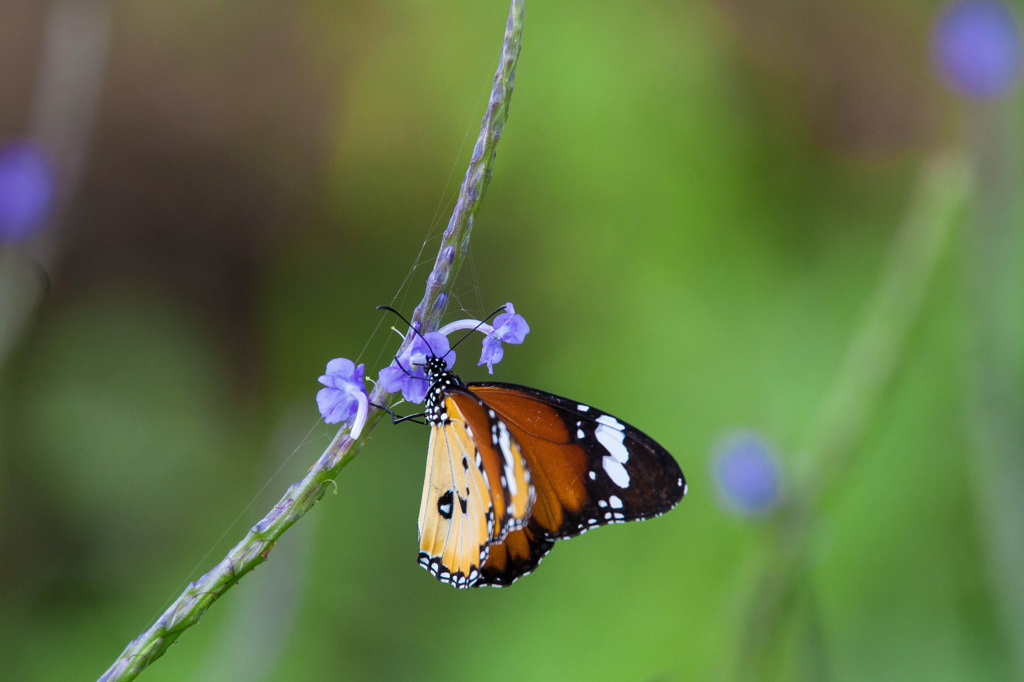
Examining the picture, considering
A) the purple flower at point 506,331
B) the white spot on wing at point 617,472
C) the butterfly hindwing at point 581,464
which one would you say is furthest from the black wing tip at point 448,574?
the purple flower at point 506,331

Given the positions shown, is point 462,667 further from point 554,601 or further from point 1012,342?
point 1012,342

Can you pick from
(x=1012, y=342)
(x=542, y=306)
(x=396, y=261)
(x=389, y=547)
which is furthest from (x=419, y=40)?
(x=1012, y=342)

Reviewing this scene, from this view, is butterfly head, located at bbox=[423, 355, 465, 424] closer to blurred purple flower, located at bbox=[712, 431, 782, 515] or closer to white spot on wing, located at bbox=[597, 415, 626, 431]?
white spot on wing, located at bbox=[597, 415, 626, 431]

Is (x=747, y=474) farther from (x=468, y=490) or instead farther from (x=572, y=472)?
(x=468, y=490)

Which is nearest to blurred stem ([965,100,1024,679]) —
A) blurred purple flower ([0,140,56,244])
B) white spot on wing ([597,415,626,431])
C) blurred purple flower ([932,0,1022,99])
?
blurred purple flower ([932,0,1022,99])

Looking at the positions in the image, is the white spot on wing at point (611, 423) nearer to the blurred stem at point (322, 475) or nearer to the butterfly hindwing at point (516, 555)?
the butterfly hindwing at point (516, 555)
